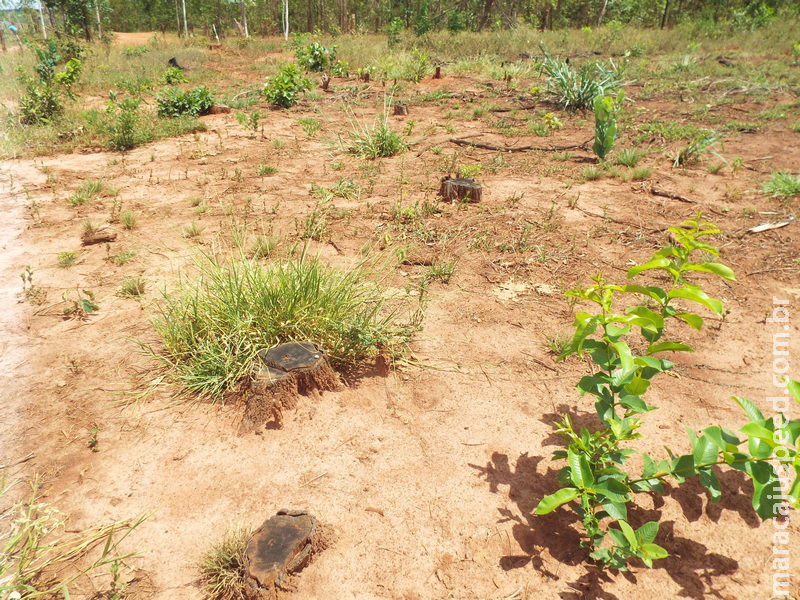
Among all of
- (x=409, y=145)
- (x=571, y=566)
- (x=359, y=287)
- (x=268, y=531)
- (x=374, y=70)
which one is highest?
(x=374, y=70)

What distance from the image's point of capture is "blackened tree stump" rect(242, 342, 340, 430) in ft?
7.24

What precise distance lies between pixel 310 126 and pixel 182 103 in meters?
2.27

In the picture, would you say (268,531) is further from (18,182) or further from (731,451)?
(18,182)

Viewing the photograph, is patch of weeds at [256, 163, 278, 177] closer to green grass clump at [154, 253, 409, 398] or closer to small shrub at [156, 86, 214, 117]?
green grass clump at [154, 253, 409, 398]

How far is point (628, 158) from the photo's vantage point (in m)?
5.43

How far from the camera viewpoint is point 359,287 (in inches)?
111

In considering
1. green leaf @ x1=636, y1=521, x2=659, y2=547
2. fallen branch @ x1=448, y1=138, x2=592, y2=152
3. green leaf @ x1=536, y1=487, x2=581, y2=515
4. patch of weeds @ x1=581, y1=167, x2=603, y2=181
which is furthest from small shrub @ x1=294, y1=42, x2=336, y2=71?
green leaf @ x1=636, y1=521, x2=659, y2=547

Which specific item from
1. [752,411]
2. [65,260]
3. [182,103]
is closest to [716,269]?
[752,411]

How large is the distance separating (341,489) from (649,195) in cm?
433

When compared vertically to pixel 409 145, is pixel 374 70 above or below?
above

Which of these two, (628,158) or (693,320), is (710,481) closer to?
(693,320)

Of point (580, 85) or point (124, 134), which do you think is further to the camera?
point (580, 85)

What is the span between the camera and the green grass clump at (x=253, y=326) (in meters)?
2.41

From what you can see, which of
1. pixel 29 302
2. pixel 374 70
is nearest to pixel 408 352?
pixel 29 302
